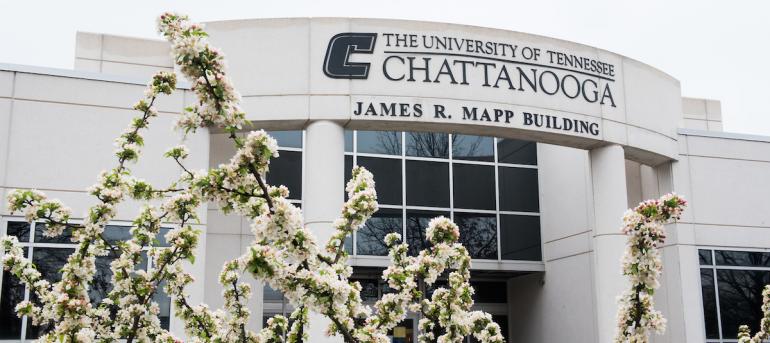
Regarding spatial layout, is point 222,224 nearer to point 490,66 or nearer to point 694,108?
point 490,66

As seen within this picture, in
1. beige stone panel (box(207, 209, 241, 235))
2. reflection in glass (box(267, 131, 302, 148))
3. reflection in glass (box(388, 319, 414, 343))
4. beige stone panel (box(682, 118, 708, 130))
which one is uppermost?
beige stone panel (box(682, 118, 708, 130))

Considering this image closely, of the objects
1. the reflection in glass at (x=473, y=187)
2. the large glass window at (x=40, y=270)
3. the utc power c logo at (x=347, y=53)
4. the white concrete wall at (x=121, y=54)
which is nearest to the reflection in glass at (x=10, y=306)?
the large glass window at (x=40, y=270)

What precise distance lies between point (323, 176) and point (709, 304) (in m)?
9.37

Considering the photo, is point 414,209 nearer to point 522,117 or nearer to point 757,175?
point 522,117

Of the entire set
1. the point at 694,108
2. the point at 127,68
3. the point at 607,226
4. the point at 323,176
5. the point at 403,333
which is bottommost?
the point at 403,333

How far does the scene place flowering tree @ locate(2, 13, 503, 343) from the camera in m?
5.55

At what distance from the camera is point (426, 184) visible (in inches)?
794

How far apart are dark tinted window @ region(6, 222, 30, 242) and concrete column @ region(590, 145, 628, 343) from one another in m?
10.7

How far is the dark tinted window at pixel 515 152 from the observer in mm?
21156

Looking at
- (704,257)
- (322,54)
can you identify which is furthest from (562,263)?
(322,54)

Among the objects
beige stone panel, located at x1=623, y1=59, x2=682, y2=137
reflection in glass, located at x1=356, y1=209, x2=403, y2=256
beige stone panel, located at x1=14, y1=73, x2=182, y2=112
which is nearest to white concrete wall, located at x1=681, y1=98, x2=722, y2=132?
beige stone panel, located at x1=623, y1=59, x2=682, y2=137

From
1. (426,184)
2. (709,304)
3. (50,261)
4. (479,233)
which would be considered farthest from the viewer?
(479,233)

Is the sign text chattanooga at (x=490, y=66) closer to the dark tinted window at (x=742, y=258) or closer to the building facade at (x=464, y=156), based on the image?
the building facade at (x=464, y=156)

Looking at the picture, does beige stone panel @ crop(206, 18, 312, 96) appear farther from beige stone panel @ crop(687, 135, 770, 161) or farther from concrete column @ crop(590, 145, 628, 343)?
beige stone panel @ crop(687, 135, 770, 161)
